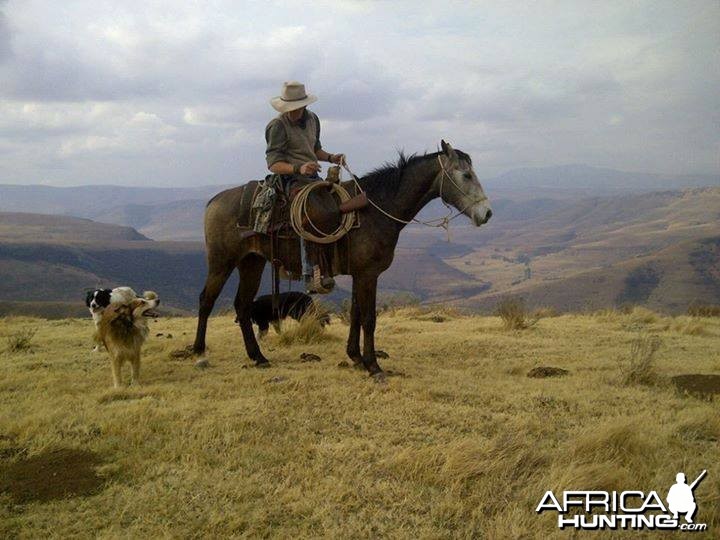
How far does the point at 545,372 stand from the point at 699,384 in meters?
1.72

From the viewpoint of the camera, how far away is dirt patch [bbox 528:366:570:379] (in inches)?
285

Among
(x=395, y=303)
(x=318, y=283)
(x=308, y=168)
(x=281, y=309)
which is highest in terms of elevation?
(x=308, y=168)

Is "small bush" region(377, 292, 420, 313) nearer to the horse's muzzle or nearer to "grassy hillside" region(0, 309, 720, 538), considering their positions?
"grassy hillside" region(0, 309, 720, 538)

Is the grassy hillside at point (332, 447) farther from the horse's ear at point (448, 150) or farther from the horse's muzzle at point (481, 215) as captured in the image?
the horse's ear at point (448, 150)

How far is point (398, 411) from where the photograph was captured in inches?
215

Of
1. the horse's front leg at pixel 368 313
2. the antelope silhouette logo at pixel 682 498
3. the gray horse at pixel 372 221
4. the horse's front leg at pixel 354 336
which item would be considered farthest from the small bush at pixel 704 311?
the antelope silhouette logo at pixel 682 498

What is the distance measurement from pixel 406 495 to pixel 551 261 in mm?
129448

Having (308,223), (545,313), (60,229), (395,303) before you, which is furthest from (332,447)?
(60,229)

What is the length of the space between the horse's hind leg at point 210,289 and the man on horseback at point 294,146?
1279 millimetres

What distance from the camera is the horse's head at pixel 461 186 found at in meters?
6.68

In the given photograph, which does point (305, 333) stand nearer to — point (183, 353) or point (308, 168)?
point (183, 353)

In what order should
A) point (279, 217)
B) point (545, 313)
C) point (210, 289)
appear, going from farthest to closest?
point (545, 313)
point (210, 289)
point (279, 217)

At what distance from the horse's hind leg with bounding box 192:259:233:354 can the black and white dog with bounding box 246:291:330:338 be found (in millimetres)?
1741

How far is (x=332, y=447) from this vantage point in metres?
4.58
